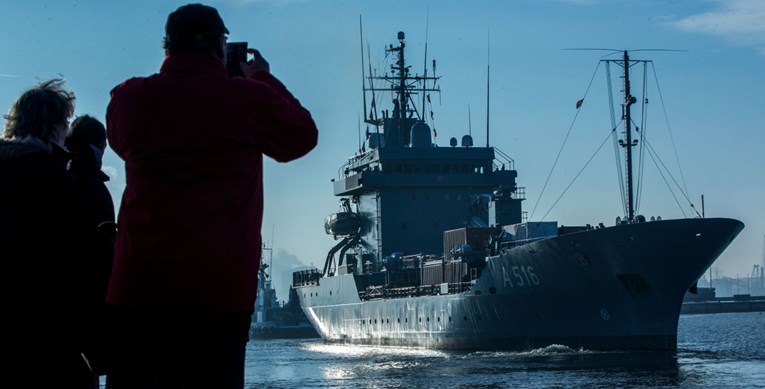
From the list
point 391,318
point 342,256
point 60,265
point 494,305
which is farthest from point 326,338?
point 60,265

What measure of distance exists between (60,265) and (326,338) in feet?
161

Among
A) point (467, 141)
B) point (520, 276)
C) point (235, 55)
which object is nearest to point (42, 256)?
point (235, 55)

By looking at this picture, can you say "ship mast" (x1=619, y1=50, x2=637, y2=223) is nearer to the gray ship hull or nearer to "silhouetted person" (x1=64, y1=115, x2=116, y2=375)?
the gray ship hull

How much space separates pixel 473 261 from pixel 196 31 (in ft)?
110

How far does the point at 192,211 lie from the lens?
3.44 m

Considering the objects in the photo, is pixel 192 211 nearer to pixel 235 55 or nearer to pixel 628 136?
pixel 235 55

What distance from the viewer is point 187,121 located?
11.5 feet

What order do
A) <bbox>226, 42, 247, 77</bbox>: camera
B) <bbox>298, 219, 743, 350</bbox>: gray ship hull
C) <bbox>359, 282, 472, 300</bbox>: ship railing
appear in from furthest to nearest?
<bbox>359, 282, 472, 300</bbox>: ship railing → <bbox>298, 219, 743, 350</bbox>: gray ship hull → <bbox>226, 42, 247, 77</bbox>: camera

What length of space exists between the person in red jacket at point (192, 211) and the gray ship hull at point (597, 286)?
87.4 feet

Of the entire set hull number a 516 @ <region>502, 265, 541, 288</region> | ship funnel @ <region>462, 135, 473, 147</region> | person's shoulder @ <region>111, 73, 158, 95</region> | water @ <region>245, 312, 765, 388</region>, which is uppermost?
ship funnel @ <region>462, 135, 473, 147</region>

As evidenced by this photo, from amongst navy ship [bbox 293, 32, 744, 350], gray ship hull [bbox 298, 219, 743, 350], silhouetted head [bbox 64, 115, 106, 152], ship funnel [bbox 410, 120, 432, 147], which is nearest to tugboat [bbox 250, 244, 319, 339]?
navy ship [bbox 293, 32, 744, 350]

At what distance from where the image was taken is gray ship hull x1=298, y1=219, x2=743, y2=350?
29.8 m

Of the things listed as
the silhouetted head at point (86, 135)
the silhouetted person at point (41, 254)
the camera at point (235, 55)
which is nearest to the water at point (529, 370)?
the silhouetted head at point (86, 135)

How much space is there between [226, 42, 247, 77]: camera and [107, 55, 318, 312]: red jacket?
0.59 feet
